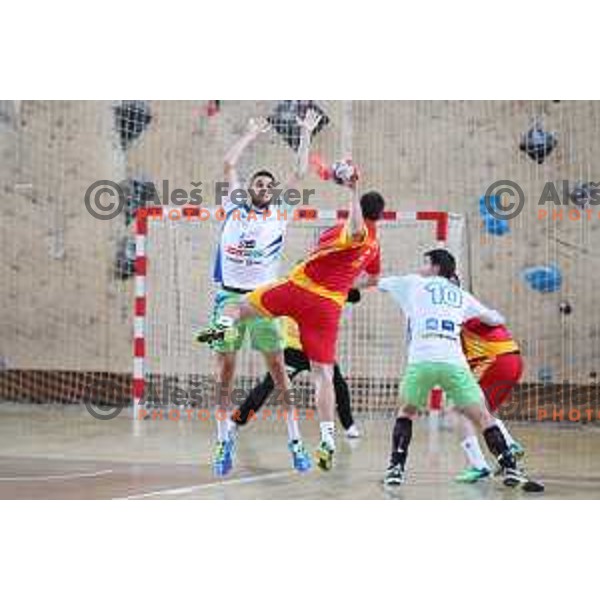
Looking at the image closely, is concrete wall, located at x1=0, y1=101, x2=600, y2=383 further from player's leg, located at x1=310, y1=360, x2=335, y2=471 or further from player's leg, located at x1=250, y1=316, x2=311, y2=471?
player's leg, located at x1=310, y1=360, x2=335, y2=471

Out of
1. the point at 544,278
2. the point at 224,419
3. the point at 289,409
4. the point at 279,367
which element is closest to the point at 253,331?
the point at 279,367

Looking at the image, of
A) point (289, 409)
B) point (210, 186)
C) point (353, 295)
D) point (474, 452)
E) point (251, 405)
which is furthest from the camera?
point (210, 186)

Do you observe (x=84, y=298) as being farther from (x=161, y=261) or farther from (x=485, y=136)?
(x=485, y=136)

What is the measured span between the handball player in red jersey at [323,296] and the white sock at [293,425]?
1.46 feet

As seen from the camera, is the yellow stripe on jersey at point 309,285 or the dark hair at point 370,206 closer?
the yellow stripe on jersey at point 309,285

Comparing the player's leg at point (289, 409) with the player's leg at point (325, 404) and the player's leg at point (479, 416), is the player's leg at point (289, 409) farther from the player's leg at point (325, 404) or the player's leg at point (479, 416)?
the player's leg at point (479, 416)

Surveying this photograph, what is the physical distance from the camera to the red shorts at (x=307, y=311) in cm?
724

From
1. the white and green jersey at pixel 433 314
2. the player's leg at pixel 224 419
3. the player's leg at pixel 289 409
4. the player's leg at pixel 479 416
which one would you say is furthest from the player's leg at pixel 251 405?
the player's leg at pixel 479 416

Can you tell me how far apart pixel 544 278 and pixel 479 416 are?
3.67 meters

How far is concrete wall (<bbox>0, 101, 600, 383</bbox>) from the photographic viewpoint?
10344 millimetres

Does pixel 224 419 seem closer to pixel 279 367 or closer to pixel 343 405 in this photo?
pixel 279 367

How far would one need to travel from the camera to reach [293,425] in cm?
793

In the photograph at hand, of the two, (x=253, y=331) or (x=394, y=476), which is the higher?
(x=253, y=331)

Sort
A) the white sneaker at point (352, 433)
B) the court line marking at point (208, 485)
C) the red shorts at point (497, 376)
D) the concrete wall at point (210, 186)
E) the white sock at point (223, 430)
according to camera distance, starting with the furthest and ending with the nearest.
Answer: the concrete wall at point (210, 186)
the white sneaker at point (352, 433)
the white sock at point (223, 430)
the red shorts at point (497, 376)
the court line marking at point (208, 485)
